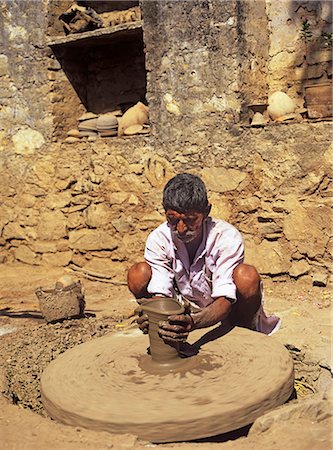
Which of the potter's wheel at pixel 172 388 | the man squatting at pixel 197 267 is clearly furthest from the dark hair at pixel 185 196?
the potter's wheel at pixel 172 388

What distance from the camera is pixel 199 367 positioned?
2.80 metres

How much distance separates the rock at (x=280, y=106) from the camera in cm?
523

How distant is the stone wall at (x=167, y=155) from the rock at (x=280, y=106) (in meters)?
0.22

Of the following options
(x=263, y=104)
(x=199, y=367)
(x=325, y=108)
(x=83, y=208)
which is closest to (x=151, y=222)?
(x=83, y=208)

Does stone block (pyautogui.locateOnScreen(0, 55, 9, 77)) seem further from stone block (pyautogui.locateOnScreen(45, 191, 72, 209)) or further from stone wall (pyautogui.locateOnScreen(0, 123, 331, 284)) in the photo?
stone block (pyautogui.locateOnScreen(45, 191, 72, 209))

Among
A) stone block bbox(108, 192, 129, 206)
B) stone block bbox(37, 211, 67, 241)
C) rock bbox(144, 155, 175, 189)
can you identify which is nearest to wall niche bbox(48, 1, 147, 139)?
stone block bbox(37, 211, 67, 241)

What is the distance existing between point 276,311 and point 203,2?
288 cm

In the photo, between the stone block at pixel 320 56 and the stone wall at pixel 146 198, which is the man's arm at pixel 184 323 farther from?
the stone block at pixel 320 56

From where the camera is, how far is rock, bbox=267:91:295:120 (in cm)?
523

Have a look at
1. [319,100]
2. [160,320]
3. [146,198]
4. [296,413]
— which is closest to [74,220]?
[146,198]

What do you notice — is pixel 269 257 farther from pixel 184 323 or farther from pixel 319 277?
pixel 184 323

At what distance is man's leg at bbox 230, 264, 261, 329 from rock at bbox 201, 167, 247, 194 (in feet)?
7.29

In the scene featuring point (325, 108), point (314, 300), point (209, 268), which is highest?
point (325, 108)

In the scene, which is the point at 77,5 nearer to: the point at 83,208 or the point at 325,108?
the point at 83,208
